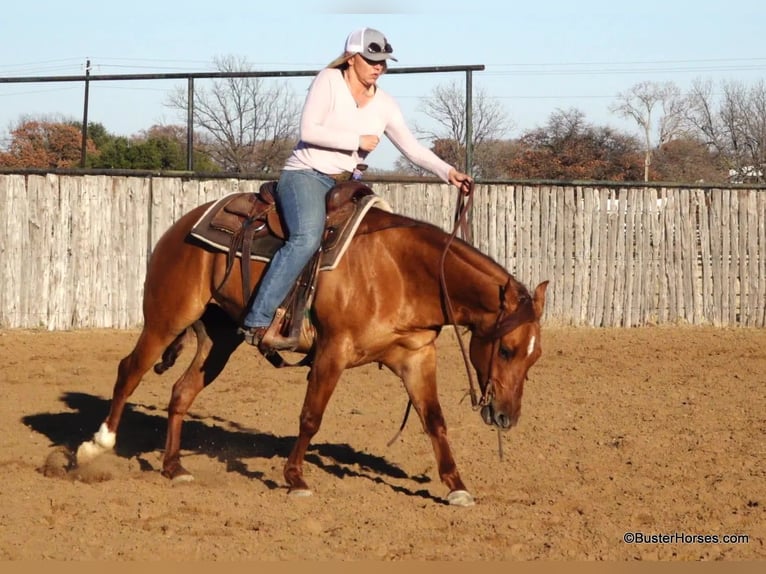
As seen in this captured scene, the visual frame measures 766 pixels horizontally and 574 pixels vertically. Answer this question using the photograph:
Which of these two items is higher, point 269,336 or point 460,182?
point 460,182

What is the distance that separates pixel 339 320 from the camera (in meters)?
6.62

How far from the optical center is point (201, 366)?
7.67 m

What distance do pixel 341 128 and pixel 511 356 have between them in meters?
1.84

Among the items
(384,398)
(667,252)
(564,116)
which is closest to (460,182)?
(384,398)

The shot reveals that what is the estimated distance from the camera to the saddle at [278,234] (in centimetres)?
673

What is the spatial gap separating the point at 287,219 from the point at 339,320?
2.48ft

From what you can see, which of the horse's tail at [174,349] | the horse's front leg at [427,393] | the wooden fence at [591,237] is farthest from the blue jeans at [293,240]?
the wooden fence at [591,237]

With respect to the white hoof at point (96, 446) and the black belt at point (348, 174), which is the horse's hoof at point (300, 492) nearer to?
the white hoof at point (96, 446)

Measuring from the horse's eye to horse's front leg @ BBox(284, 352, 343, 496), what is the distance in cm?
102

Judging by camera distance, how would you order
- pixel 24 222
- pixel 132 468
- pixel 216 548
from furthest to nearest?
1. pixel 24 222
2. pixel 132 468
3. pixel 216 548

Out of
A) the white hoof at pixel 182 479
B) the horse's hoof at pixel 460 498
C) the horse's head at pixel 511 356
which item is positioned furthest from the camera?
A: the white hoof at pixel 182 479

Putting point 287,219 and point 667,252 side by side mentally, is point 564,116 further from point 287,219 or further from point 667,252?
point 287,219

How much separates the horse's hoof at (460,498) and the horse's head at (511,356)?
0.51m

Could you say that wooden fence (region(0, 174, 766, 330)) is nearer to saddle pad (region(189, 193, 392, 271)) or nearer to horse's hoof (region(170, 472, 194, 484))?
saddle pad (region(189, 193, 392, 271))
